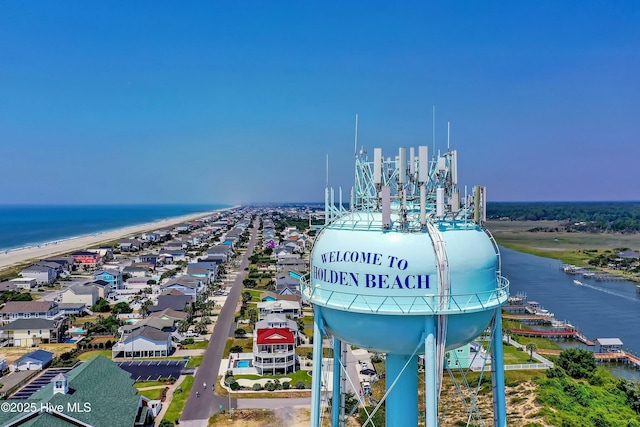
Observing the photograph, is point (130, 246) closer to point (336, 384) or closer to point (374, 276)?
point (336, 384)

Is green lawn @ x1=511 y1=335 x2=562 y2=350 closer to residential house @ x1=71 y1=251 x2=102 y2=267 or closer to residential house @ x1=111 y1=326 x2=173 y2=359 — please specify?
residential house @ x1=111 y1=326 x2=173 y2=359

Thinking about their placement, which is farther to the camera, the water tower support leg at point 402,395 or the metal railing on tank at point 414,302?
the water tower support leg at point 402,395

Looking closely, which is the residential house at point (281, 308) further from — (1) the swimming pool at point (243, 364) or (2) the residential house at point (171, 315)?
(1) the swimming pool at point (243, 364)

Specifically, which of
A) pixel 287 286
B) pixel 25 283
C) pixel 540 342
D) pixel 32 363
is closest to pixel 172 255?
pixel 25 283

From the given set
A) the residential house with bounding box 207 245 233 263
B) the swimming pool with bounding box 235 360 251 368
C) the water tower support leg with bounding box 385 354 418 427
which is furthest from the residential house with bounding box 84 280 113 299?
the water tower support leg with bounding box 385 354 418 427

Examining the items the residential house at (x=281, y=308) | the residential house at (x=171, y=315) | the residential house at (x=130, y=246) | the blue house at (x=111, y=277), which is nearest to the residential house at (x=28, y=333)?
the residential house at (x=171, y=315)

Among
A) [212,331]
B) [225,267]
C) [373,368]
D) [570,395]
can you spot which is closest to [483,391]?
[570,395]
